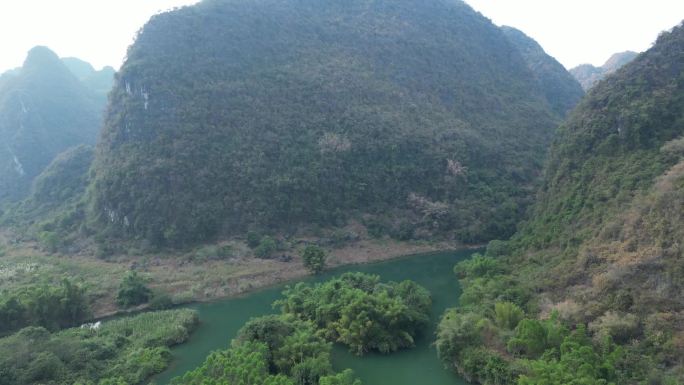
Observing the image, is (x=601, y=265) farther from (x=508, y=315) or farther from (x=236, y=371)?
(x=236, y=371)

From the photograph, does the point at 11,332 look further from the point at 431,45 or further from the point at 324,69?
the point at 431,45

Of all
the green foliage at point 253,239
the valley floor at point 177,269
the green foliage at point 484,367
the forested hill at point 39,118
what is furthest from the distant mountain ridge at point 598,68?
the green foliage at point 484,367

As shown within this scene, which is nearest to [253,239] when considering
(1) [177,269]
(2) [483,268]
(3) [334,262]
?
(1) [177,269]

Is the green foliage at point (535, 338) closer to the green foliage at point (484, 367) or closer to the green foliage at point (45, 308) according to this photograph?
the green foliage at point (484, 367)

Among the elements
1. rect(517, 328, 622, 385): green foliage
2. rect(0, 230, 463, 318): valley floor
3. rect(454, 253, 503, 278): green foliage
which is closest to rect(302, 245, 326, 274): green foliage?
rect(0, 230, 463, 318): valley floor

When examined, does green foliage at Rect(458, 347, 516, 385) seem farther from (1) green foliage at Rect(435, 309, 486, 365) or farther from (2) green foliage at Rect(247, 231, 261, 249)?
(2) green foliage at Rect(247, 231, 261, 249)

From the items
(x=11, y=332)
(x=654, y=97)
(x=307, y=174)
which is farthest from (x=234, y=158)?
(x=654, y=97)

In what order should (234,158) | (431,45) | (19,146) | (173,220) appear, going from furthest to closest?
1. (431,45)
2. (19,146)
3. (234,158)
4. (173,220)
